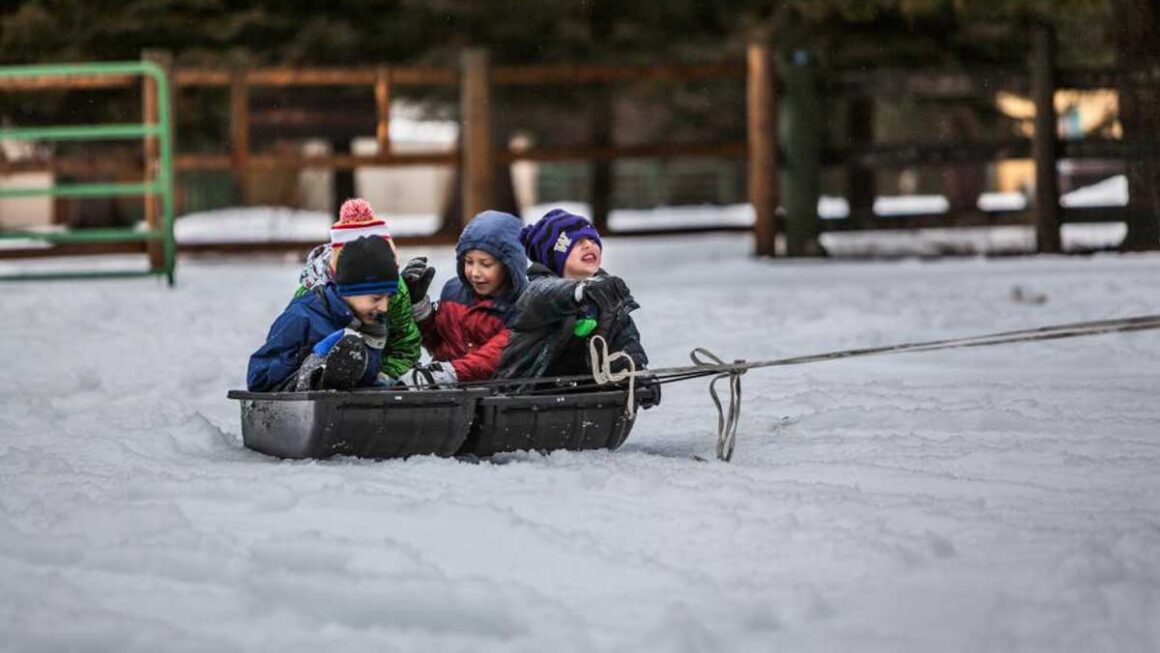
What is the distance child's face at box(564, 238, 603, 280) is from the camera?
6.44 m

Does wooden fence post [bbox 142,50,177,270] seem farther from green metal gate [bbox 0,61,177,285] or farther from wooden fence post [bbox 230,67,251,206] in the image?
wooden fence post [bbox 230,67,251,206]

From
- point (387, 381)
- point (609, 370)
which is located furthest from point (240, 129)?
point (609, 370)

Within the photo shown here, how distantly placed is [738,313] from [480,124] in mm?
4592

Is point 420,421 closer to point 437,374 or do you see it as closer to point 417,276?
point 437,374

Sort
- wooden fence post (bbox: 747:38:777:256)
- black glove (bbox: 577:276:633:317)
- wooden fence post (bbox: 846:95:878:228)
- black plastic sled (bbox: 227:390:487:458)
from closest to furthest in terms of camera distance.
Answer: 1. black plastic sled (bbox: 227:390:487:458)
2. black glove (bbox: 577:276:633:317)
3. wooden fence post (bbox: 747:38:777:256)
4. wooden fence post (bbox: 846:95:878:228)

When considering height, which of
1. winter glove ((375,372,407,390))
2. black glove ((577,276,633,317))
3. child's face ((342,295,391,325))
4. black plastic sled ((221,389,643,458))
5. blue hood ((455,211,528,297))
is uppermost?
blue hood ((455,211,528,297))

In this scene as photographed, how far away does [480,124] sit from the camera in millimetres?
14953

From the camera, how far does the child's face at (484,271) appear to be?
6422 millimetres

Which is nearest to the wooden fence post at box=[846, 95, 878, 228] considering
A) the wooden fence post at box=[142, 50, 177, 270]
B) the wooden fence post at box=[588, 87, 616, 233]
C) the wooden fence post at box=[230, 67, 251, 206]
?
the wooden fence post at box=[588, 87, 616, 233]

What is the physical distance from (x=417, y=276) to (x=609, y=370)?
0.82 metres

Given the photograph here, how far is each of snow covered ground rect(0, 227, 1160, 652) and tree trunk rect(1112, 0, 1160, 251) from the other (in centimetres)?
570

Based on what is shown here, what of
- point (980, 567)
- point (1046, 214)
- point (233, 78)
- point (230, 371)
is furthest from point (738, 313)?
point (980, 567)

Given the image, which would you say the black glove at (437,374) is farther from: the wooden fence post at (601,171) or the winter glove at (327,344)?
the wooden fence post at (601,171)

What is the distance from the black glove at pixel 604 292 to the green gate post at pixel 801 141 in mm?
8958
